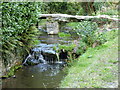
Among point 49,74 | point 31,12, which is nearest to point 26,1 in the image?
point 31,12

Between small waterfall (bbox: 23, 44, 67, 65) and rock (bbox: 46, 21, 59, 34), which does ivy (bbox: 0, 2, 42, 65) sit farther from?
rock (bbox: 46, 21, 59, 34)

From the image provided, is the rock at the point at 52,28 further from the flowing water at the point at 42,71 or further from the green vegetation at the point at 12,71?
the green vegetation at the point at 12,71

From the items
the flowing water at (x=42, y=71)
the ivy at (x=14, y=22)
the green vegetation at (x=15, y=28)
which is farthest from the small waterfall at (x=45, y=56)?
the ivy at (x=14, y=22)

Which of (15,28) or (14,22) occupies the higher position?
(14,22)

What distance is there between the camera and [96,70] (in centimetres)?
542

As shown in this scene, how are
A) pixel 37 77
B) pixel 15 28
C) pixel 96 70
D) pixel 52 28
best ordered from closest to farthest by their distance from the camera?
pixel 96 70, pixel 15 28, pixel 37 77, pixel 52 28

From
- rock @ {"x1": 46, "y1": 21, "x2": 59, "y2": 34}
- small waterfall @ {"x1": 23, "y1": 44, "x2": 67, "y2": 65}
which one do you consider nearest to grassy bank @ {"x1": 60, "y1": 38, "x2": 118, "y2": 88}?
small waterfall @ {"x1": 23, "y1": 44, "x2": 67, "y2": 65}

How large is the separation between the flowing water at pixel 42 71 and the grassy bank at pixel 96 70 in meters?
0.56

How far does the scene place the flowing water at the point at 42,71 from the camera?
17.7ft

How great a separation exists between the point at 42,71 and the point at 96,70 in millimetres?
2109

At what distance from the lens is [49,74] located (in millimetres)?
6305

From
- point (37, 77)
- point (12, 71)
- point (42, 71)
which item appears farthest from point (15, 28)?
point (42, 71)

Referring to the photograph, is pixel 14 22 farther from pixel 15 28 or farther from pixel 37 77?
pixel 37 77

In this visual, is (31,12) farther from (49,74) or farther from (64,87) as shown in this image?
(64,87)
